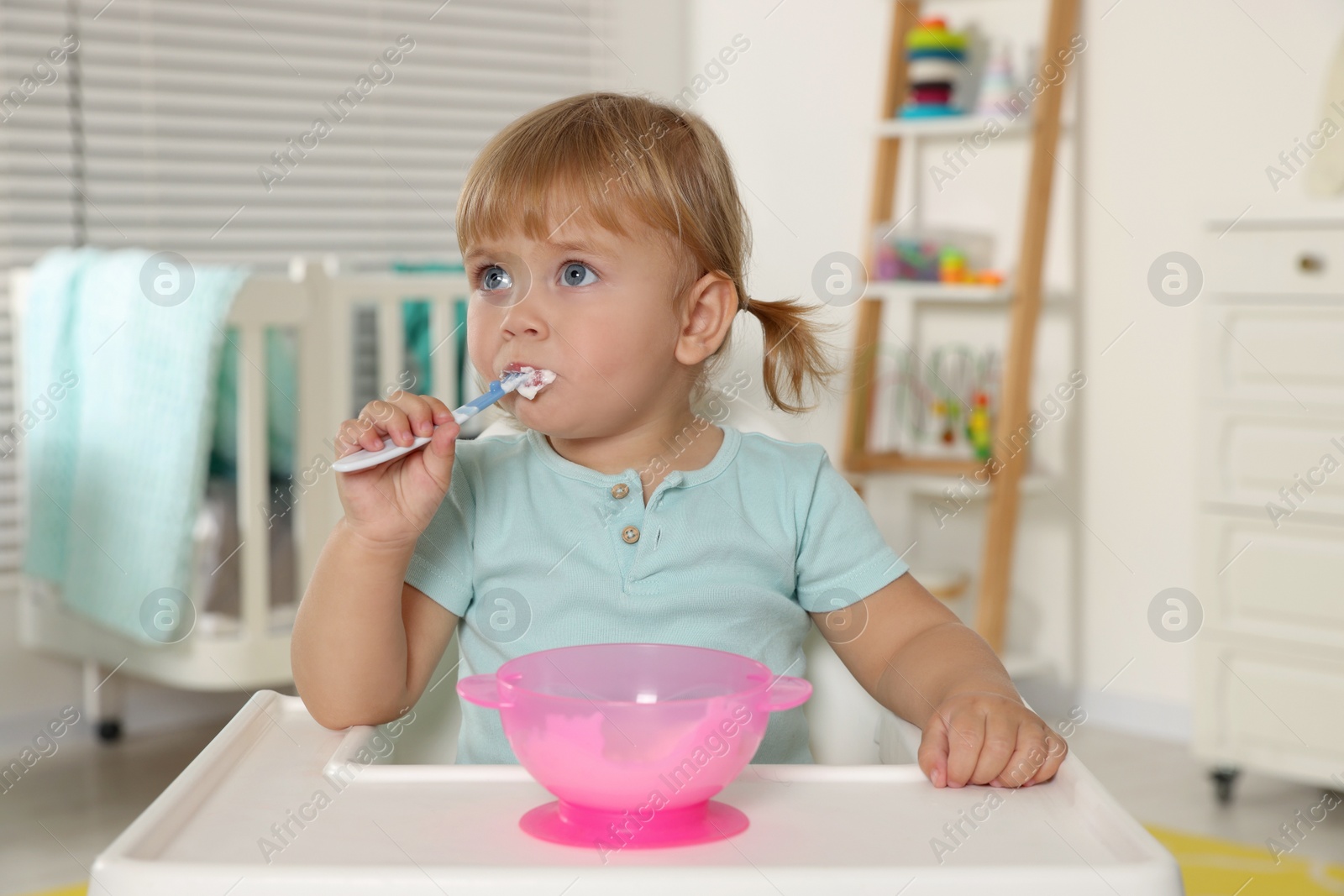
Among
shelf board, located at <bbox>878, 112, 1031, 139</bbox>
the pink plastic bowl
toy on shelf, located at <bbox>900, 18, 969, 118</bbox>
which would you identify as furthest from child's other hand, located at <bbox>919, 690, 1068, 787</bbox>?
toy on shelf, located at <bbox>900, 18, 969, 118</bbox>

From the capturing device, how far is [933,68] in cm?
257

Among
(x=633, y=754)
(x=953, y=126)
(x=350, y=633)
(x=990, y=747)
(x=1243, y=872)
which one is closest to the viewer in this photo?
(x=633, y=754)

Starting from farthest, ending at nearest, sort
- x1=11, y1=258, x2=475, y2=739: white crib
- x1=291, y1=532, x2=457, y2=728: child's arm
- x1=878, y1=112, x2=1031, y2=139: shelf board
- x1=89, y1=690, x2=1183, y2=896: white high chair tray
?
x1=878, y1=112, x2=1031, y2=139: shelf board
x1=11, y1=258, x2=475, y2=739: white crib
x1=291, y1=532, x2=457, y2=728: child's arm
x1=89, y1=690, x2=1183, y2=896: white high chair tray

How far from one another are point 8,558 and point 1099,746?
186cm

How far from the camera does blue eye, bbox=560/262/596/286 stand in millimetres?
898

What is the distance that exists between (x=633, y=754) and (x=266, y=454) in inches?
59.3

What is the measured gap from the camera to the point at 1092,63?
8.04 ft

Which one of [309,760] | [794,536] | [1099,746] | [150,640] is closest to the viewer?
[309,760]

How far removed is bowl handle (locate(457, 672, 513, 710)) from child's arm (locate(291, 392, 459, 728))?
0.18m

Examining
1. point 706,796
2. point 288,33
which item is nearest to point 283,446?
point 288,33

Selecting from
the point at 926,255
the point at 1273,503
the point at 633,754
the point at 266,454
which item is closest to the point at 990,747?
the point at 633,754

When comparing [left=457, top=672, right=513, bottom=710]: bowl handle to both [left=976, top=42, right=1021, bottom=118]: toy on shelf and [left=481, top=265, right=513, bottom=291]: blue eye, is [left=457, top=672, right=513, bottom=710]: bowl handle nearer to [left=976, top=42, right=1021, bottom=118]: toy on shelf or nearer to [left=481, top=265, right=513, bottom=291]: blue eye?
[left=481, top=265, right=513, bottom=291]: blue eye

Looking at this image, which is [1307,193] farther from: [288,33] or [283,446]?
[288,33]

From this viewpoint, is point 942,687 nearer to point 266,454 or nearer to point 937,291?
point 266,454
